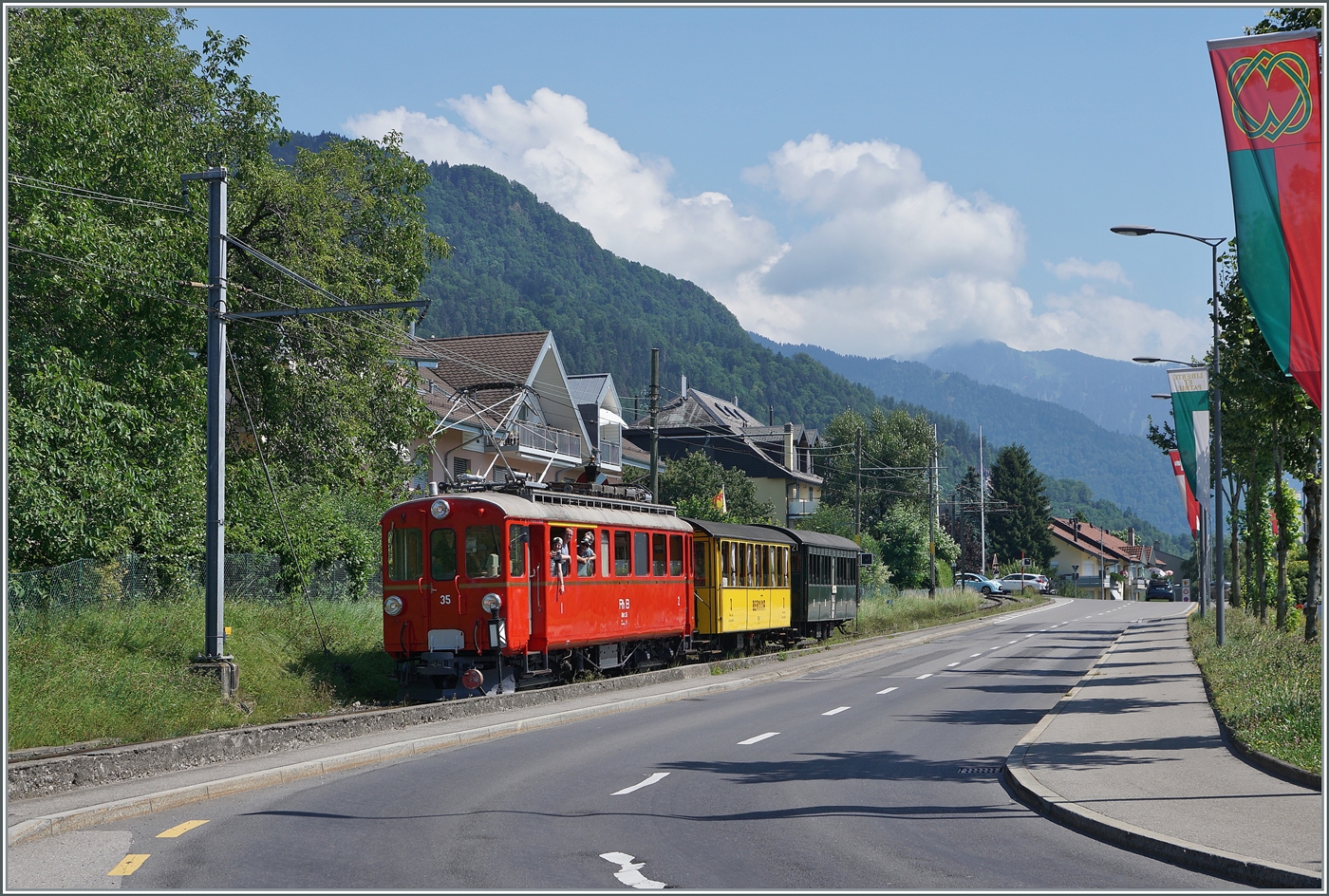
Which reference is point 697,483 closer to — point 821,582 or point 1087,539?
point 821,582

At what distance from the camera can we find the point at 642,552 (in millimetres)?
25312

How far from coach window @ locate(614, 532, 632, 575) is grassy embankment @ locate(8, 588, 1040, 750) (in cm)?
458

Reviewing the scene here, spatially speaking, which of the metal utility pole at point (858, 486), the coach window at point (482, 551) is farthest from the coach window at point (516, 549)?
the metal utility pole at point (858, 486)

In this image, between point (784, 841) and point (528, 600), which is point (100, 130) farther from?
Answer: point (784, 841)

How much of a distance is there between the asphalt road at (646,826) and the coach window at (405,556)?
14.6 ft

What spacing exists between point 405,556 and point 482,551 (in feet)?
4.96

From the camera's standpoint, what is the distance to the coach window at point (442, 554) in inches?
812

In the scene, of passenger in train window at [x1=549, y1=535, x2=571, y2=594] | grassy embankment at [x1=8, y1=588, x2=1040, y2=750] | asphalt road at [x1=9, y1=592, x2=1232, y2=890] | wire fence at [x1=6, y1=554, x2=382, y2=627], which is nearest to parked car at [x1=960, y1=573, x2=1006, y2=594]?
wire fence at [x1=6, y1=554, x2=382, y2=627]

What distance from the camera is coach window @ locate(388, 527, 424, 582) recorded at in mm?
20906

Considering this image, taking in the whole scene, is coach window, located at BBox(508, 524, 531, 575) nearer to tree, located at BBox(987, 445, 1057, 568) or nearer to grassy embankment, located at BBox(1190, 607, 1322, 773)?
grassy embankment, located at BBox(1190, 607, 1322, 773)

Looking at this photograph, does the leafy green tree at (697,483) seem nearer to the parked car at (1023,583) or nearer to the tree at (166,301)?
the parked car at (1023,583)

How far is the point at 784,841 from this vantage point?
9.26 m

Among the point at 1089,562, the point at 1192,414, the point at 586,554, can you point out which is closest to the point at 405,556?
the point at 586,554

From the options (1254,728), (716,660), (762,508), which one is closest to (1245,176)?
(1254,728)
